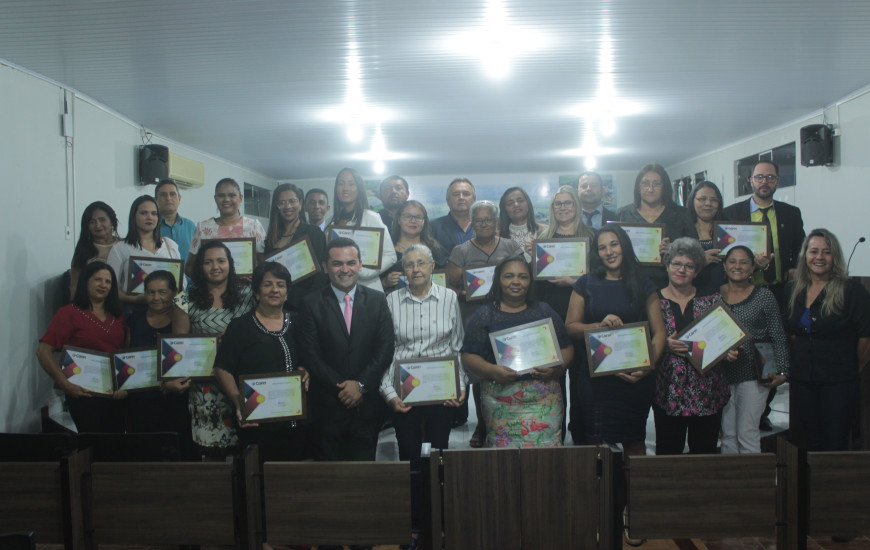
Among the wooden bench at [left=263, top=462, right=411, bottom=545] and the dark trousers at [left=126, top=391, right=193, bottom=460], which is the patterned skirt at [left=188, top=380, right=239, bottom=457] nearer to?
the dark trousers at [left=126, top=391, right=193, bottom=460]

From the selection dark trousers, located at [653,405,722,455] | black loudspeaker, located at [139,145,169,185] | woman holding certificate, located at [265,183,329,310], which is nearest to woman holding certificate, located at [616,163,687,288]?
dark trousers, located at [653,405,722,455]

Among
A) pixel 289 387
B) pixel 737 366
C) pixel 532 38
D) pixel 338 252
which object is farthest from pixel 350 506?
pixel 532 38

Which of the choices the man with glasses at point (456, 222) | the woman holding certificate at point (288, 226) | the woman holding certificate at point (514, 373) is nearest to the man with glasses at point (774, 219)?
the man with glasses at point (456, 222)

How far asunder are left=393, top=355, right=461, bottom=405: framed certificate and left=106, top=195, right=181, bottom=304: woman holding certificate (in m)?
1.85

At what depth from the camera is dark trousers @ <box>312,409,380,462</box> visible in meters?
2.98

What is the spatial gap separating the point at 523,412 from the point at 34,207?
456 cm

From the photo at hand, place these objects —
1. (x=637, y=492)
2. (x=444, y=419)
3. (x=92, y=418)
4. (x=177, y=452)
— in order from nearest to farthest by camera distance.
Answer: (x=637, y=492) → (x=177, y=452) → (x=444, y=419) → (x=92, y=418)

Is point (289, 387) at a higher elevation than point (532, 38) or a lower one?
lower

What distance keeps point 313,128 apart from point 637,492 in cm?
678

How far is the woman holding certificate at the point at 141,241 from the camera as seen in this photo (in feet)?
12.9

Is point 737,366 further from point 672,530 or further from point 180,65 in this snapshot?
point 180,65

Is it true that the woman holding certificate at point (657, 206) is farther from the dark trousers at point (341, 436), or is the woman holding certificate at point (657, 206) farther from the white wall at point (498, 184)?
the white wall at point (498, 184)

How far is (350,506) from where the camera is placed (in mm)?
2248

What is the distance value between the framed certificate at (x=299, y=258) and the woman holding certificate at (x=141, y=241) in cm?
83
